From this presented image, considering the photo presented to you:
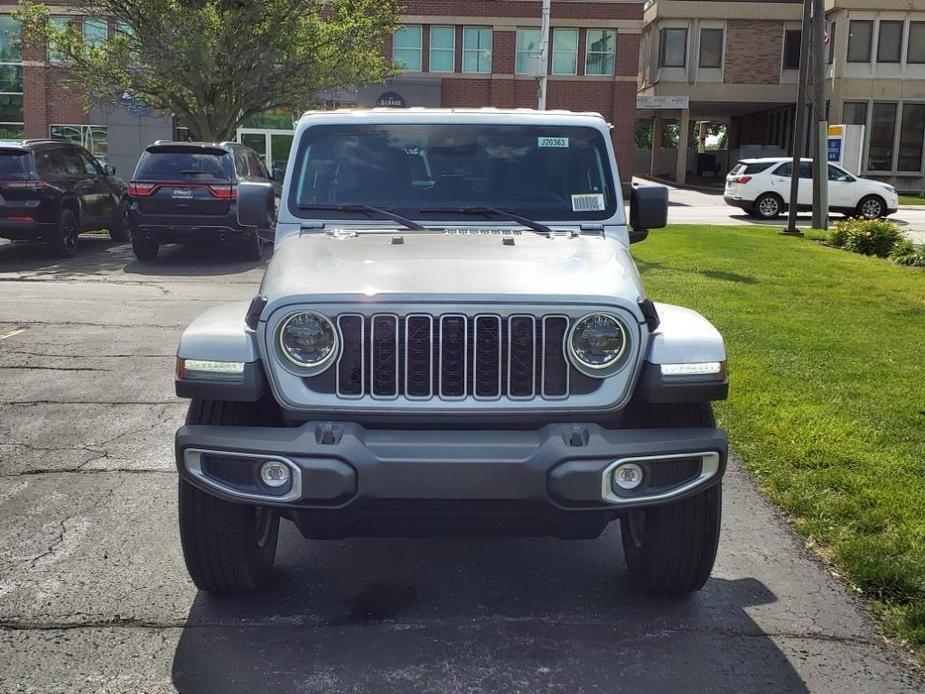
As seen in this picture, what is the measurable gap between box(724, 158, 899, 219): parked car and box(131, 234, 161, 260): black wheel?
16752mm

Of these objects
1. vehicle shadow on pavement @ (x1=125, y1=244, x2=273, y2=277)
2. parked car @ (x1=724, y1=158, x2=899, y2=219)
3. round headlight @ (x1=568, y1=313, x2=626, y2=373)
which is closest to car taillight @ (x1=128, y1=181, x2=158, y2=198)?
vehicle shadow on pavement @ (x1=125, y1=244, x2=273, y2=277)

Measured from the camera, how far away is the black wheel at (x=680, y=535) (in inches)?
151

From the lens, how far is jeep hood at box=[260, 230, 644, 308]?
3668mm

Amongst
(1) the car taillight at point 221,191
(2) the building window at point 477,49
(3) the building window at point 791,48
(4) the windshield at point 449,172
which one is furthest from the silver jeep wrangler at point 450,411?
(3) the building window at point 791,48

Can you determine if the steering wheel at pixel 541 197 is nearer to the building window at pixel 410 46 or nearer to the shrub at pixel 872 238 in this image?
the shrub at pixel 872 238

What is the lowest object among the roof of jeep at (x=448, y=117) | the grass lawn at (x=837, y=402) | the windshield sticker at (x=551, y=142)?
the grass lawn at (x=837, y=402)

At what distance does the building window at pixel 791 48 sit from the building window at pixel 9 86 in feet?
109

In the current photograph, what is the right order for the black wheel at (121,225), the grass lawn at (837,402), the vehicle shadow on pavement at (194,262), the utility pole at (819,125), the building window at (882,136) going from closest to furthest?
the grass lawn at (837,402) → the vehicle shadow on pavement at (194,262) → the black wheel at (121,225) → the utility pole at (819,125) → the building window at (882,136)

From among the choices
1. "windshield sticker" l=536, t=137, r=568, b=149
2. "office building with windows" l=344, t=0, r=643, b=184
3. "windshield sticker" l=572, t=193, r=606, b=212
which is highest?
"office building with windows" l=344, t=0, r=643, b=184

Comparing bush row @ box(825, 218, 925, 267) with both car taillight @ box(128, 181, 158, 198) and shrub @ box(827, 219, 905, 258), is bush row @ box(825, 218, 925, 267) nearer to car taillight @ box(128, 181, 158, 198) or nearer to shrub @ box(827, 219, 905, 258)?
shrub @ box(827, 219, 905, 258)

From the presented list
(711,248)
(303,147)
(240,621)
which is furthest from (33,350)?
(711,248)

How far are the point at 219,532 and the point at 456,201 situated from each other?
77.3 inches

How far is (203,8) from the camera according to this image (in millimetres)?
21734

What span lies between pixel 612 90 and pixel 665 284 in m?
32.3
